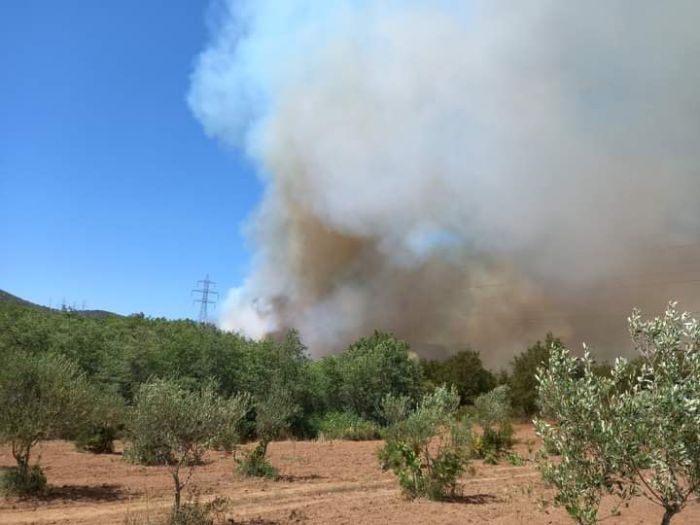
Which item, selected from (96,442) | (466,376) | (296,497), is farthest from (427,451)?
(466,376)

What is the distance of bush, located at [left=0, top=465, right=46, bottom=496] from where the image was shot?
13.6 meters

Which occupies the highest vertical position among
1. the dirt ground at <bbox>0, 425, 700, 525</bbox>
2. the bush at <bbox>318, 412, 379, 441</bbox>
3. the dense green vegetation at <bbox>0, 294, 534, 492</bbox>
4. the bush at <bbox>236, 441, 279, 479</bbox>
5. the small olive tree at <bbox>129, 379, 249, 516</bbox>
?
the dense green vegetation at <bbox>0, 294, 534, 492</bbox>

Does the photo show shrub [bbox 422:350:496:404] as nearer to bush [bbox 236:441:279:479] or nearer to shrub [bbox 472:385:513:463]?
shrub [bbox 472:385:513:463]

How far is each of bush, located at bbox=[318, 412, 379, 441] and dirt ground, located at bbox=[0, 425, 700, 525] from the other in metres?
12.9

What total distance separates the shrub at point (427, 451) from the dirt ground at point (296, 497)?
0.51 m

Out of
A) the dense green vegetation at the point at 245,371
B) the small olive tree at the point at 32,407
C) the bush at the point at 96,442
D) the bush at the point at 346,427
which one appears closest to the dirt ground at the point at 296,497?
the small olive tree at the point at 32,407

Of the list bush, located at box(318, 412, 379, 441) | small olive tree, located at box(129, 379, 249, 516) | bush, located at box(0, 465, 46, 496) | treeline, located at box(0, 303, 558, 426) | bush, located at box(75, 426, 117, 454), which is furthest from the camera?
bush, located at box(318, 412, 379, 441)

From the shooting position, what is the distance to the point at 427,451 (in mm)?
14688

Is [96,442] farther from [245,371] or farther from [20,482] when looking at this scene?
[245,371]

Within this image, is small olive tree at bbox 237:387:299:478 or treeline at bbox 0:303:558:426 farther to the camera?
treeline at bbox 0:303:558:426

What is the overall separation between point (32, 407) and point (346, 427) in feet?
82.6

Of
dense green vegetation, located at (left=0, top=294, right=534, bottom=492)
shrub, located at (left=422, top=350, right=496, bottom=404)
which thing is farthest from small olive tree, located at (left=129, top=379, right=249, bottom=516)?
shrub, located at (left=422, top=350, right=496, bottom=404)

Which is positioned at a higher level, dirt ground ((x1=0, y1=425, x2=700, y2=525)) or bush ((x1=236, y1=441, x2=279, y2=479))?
bush ((x1=236, y1=441, x2=279, y2=479))

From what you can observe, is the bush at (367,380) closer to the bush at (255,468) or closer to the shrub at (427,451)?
the bush at (255,468)
